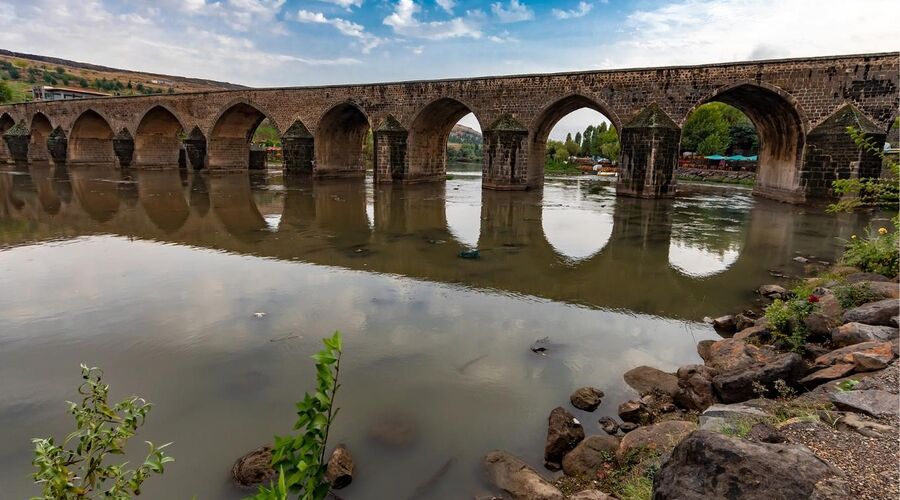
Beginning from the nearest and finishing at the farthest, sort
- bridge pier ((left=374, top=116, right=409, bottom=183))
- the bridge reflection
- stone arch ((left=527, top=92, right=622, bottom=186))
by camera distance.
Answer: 1. the bridge reflection
2. stone arch ((left=527, top=92, right=622, bottom=186))
3. bridge pier ((left=374, top=116, right=409, bottom=183))

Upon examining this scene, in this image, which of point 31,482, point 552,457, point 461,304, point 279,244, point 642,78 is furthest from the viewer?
point 642,78

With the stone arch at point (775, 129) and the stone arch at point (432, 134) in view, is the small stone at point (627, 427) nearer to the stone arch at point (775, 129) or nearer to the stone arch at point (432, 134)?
the stone arch at point (775, 129)

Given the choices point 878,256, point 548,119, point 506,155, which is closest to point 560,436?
point 878,256

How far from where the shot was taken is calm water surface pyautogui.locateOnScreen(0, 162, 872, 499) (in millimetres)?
4004

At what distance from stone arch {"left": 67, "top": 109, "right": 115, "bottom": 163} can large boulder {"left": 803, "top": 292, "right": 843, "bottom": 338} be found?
143ft

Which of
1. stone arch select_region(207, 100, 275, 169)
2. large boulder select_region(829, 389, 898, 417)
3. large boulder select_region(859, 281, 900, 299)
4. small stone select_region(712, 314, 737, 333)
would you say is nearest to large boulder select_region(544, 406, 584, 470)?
large boulder select_region(829, 389, 898, 417)

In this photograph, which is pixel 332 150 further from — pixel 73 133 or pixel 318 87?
pixel 73 133

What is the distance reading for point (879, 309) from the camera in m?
5.14

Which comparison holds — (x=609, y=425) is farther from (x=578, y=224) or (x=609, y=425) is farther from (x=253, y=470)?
(x=578, y=224)

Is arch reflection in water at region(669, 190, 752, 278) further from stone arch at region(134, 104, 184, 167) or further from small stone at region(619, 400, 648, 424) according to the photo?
stone arch at region(134, 104, 184, 167)

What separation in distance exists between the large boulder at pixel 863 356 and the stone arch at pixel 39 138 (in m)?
51.2

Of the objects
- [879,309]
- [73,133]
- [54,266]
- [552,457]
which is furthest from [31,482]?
[73,133]

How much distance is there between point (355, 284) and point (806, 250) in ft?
33.0

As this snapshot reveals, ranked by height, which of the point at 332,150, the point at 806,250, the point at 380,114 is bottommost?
the point at 806,250
